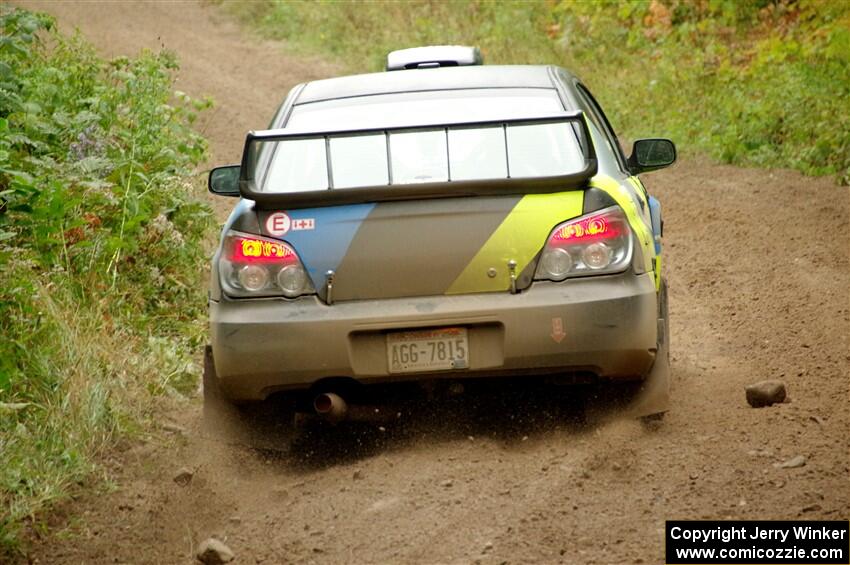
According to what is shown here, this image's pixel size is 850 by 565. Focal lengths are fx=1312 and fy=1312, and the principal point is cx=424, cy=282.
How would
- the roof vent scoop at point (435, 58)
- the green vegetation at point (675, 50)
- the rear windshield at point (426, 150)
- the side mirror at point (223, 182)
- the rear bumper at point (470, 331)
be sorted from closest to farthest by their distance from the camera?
the rear bumper at point (470, 331) < the rear windshield at point (426, 150) < the side mirror at point (223, 182) < the roof vent scoop at point (435, 58) < the green vegetation at point (675, 50)

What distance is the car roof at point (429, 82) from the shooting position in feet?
19.7

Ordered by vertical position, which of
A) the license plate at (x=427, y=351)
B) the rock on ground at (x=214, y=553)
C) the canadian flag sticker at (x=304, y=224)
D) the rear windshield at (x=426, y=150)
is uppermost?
the rear windshield at (x=426, y=150)

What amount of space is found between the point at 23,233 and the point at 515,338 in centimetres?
329

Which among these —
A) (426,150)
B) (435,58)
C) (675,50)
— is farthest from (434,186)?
(675,50)

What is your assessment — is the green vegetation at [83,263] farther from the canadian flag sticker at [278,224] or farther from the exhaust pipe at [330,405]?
the canadian flag sticker at [278,224]

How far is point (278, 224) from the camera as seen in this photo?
4.98 m

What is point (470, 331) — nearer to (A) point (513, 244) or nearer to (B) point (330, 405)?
(A) point (513, 244)

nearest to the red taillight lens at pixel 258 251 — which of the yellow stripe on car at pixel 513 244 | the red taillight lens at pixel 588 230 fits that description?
the yellow stripe on car at pixel 513 244

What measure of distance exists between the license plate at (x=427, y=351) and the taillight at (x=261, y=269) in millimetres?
380

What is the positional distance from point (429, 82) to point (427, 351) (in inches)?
65.7

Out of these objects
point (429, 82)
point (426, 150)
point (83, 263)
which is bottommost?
point (83, 263)

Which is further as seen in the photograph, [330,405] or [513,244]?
[330,405]

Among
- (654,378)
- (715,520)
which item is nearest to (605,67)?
(654,378)

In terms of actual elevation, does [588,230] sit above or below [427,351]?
above
